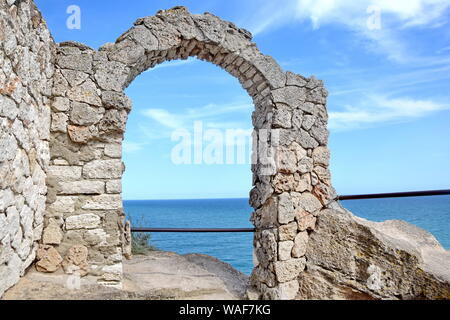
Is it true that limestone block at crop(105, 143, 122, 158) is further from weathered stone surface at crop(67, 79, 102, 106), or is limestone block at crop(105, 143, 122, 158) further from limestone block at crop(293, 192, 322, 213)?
limestone block at crop(293, 192, 322, 213)

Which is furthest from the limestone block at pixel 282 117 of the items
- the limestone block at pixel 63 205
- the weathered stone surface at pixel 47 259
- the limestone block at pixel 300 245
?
the weathered stone surface at pixel 47 259

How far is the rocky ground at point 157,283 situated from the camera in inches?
104

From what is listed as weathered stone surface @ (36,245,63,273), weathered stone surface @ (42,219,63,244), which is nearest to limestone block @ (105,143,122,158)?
weathered stone surface @ (42,219,63,244)

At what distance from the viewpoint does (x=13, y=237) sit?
Answer: 7.78 ft

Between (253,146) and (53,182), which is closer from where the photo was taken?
(53,182)

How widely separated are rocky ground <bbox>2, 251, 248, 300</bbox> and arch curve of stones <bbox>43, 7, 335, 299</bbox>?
7.6 inches

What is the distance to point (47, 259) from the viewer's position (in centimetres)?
288

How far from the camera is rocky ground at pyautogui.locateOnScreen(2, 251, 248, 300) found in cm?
263

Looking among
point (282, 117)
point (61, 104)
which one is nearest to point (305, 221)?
point (282, 117)

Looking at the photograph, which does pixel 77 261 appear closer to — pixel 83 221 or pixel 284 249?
pixel 83 221
